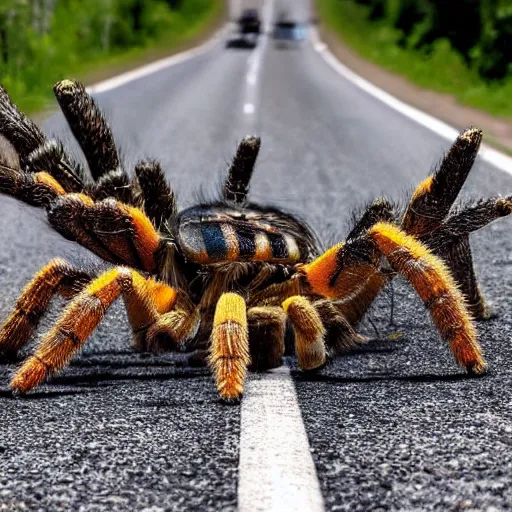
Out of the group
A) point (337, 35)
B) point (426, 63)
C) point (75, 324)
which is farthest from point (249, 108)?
point (337, 35)

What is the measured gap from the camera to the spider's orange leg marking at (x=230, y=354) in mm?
4117

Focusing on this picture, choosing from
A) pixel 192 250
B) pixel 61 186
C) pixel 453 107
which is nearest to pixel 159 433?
pixel 192 250

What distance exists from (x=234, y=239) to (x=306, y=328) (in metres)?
0.52

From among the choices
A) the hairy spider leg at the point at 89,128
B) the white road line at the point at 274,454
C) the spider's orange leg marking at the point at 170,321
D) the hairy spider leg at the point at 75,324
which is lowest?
the white road line at the point at 274,454

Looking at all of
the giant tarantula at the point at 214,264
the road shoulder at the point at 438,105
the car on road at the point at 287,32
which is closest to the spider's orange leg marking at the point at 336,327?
the giant tarantula at the point at 214,264

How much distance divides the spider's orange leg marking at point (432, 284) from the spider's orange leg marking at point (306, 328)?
A: 37 cm

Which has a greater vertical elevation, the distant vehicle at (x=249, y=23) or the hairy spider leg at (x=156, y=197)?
the distant vehicle at (x=249, y=23)

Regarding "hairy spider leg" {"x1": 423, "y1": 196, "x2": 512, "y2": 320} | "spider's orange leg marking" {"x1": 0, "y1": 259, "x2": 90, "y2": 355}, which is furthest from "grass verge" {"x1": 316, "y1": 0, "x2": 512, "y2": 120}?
"spider's orange leg marking" {"x1": 0, "y1": 259, "x2": 90, "y2": 355}

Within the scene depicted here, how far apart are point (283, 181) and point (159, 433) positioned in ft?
27.2

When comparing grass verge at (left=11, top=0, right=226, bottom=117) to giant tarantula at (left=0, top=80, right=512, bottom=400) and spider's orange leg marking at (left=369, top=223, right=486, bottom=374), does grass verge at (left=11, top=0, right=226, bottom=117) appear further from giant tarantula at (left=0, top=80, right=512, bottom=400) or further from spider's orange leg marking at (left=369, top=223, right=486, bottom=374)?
spider's orange leg marking at (left=369, top=223, right=486, bottom=374)

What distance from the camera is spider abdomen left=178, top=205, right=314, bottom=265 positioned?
454cm

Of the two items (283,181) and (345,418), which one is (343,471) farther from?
(283,181)

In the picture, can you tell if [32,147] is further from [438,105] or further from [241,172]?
[438,105]

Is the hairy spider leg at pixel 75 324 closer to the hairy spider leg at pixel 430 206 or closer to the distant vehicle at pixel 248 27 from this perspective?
the hairy spider leg at pixel 430 206
